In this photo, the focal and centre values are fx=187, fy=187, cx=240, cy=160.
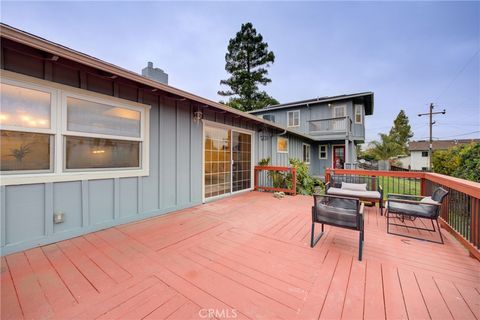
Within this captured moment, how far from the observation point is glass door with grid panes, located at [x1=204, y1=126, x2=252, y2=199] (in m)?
4.98

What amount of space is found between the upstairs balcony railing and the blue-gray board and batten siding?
29.6 feet

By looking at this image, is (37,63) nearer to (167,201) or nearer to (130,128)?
(130,128)

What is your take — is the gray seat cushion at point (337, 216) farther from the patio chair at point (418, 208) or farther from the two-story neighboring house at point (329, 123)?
the two-story neighboring house at point (329, 123)

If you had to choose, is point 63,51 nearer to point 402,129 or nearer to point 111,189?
point 111,189

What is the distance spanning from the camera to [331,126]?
39.4ft

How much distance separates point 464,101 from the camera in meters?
19.0

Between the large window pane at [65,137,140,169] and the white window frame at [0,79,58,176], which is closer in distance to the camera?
the white window frame at [0,79,58,176]

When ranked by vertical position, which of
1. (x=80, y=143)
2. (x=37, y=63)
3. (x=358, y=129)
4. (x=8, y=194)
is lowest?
(x=8, y=194)

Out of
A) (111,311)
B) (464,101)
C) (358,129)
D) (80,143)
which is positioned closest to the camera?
(111,311)

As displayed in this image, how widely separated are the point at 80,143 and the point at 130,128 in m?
0.77

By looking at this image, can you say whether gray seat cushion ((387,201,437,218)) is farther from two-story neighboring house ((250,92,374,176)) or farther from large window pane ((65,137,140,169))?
two-story neighboring house ((250,92,374,176))

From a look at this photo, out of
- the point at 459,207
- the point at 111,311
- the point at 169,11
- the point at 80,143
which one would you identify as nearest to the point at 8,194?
the point at 80,143

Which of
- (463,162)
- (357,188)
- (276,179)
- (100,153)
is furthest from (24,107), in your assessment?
(463,162)

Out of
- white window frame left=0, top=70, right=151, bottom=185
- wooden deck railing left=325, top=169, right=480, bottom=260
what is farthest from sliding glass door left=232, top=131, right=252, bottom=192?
wooden deck railing left=325, top=169, right=480, bottom=260
